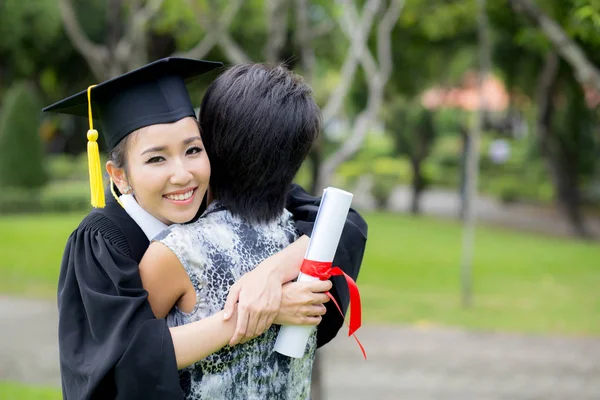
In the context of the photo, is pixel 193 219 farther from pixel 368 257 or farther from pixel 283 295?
pixel 368 257

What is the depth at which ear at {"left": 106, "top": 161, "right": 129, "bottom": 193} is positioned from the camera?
6.40 feet

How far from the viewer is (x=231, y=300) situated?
1799 millimetres

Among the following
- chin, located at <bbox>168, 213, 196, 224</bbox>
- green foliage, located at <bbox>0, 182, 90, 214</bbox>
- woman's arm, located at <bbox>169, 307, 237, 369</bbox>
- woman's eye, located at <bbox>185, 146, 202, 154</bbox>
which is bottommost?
woman's arm, located at <bbox>169, 307, 237, 369</bbox>

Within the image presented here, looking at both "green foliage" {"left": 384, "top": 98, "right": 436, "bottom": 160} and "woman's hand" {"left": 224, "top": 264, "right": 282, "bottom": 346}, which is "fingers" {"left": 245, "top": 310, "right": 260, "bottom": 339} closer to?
"woman's hand" {"left": 224, "top": 264, "right": 282, "bottom": 346}

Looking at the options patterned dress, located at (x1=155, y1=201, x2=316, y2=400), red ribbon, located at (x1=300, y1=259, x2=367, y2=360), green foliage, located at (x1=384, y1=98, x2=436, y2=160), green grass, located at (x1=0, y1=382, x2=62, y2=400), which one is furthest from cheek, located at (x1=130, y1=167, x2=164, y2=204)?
green foliage, located at (x1=384, y1=98, x2=436, y2=160)

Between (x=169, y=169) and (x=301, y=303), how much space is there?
44 cm

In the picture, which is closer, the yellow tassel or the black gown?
the black gown

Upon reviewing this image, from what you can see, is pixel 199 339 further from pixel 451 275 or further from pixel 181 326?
pixel 451 275

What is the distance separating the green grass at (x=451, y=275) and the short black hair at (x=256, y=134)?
23.2ft

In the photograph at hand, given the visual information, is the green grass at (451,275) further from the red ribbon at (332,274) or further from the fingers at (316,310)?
the fingers at (316,310)

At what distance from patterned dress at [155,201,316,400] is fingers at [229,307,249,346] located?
2.9 inches

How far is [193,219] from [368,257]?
1086 cm

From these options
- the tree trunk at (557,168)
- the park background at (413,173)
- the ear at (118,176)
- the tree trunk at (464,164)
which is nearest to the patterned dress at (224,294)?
the ear at (118,176)

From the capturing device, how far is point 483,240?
1488cm
